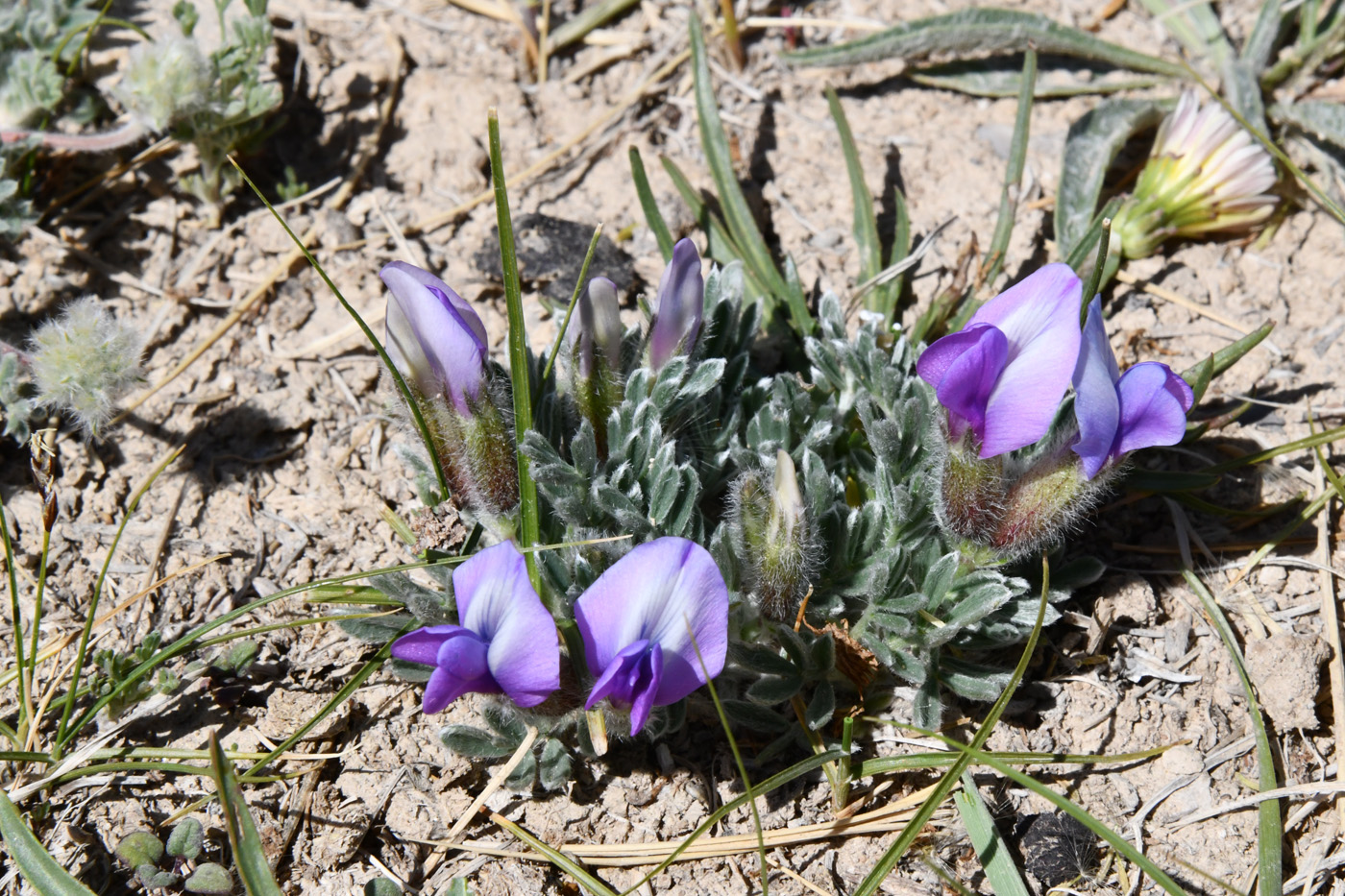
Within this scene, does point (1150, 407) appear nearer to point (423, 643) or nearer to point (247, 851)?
point (423, 643)

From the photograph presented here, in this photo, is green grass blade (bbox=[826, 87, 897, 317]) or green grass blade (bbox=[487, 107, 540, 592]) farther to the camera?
green grass blade (bbox=[826, 87, 897, 317])

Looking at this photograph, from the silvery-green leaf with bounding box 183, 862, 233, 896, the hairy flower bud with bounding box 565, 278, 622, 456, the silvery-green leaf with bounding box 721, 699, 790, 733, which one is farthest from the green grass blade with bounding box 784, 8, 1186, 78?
the silvery-green leaf with bounding box 183, 862, 233, 896

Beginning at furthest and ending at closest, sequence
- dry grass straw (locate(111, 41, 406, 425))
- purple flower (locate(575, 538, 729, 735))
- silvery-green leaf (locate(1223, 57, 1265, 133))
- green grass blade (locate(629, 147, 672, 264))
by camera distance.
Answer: silvery-green leaf (locate(1223, 57, 1265, 133)) < dry grass straw (locate(111, 41, 406, 425)) < green grass blade (locate(629, 147, 672, 264)) < purple flower (locate(575, 538, 729, 735))

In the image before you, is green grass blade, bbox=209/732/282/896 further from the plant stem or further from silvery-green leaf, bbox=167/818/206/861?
the plant stem

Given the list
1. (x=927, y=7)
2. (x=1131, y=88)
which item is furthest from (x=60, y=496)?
(x=1131, y=88)

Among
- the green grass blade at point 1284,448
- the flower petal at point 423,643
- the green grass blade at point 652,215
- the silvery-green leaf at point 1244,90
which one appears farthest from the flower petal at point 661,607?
the silvery-green leaf at point 1244,90

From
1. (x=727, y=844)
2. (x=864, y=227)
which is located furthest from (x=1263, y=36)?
(x=727, y=844)

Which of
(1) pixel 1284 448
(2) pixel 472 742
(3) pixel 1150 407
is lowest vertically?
(2) pixel 472 742
